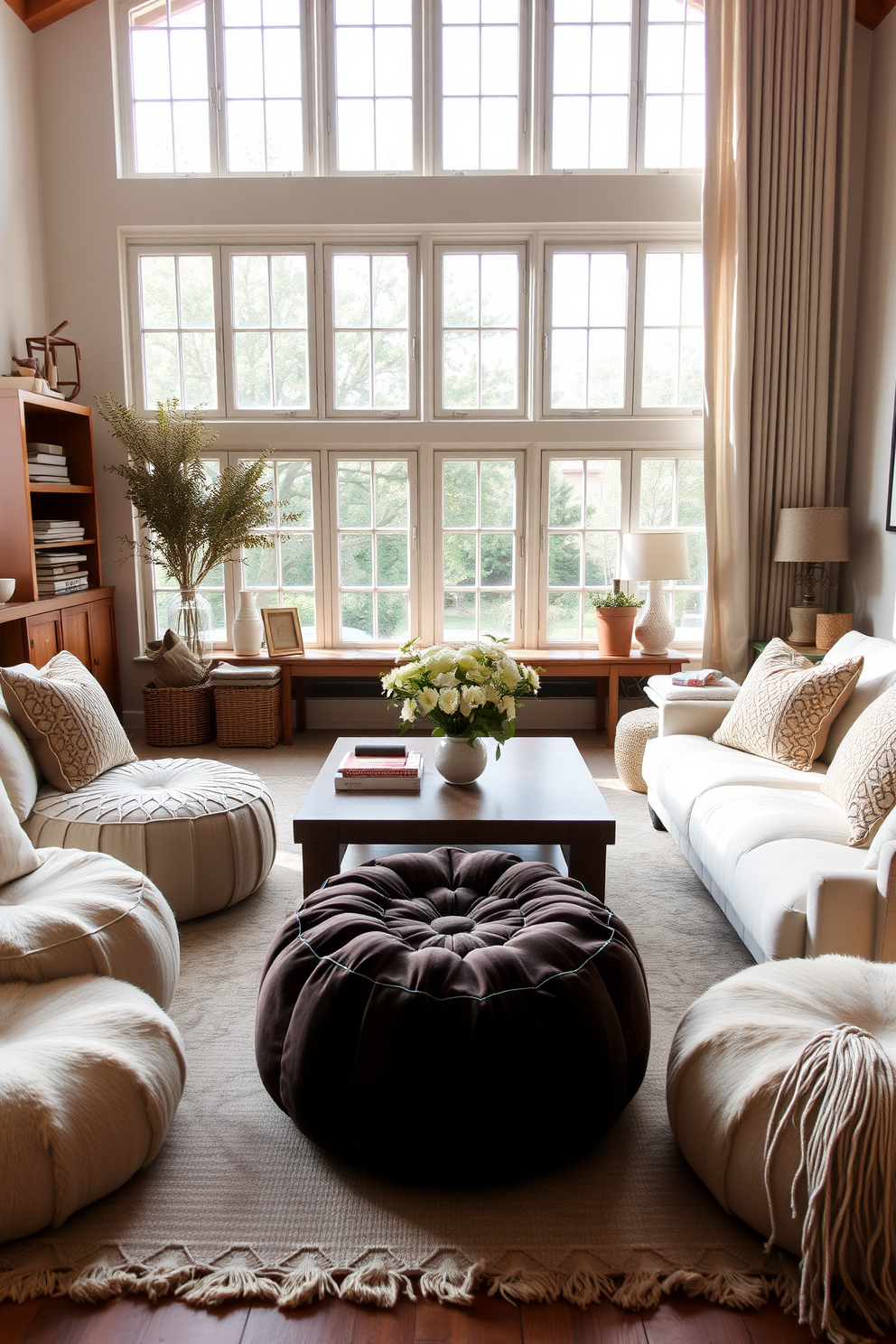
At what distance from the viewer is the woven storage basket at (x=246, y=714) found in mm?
5180

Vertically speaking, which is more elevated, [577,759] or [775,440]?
[775,440]

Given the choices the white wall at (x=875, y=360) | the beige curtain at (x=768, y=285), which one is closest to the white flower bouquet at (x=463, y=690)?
the white wall at (x=875, y=360)

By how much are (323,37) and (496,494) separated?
2576 mm

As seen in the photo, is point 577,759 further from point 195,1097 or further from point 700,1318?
point 700,1318

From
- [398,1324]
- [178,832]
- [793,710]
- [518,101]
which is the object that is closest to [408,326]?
[518,101]

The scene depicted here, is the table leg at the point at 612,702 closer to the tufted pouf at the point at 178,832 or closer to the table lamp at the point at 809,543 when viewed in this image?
the table lamp at the point at 809,543

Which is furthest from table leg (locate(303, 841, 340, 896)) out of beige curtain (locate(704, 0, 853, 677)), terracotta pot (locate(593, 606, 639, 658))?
beige curtain (locate(704, 0, 853, 677))

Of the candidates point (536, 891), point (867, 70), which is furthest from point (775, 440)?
point (536, 891)

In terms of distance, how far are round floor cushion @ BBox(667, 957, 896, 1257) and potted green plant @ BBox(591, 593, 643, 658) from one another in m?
3.30

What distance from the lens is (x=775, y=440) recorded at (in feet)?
16.8

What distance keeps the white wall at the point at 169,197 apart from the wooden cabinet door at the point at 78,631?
153 cm

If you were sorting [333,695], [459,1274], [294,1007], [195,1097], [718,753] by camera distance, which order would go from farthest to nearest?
[333,695] → [718,753] → [195,1097] → [294,1007] → [459,1274]

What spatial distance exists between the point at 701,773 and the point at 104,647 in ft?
11.4

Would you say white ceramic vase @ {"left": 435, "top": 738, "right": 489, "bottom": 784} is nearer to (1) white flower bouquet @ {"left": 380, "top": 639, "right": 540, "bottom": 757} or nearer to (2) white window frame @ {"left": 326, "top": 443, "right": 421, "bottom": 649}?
(1) white flower bouquet @ {"left": 380, "top": 639, "right": 540, "bottom": 757}
